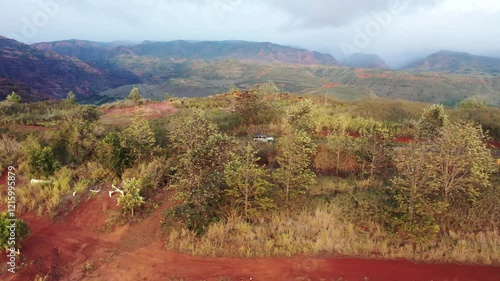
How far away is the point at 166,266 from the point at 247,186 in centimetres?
340

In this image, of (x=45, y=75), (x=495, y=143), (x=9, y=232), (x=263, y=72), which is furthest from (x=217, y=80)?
(x=9, y=232)

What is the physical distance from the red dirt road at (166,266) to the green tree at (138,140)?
4.69 meters

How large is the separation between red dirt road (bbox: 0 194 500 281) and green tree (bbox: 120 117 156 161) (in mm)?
4694

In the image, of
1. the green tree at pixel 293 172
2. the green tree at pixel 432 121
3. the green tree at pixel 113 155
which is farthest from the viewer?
the green tree at pixel 432 121

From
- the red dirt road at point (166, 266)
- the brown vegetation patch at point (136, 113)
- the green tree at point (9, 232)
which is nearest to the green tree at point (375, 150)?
the red dirt road at point (166, 266)

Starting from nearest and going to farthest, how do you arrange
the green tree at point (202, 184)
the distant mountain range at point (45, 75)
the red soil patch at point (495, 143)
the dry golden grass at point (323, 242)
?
the dry golden grass at point (323, 242) < the green tree at point (202, 184) < the red soil patch at point (495, 143) < the distant mountain range at point (45, 75)

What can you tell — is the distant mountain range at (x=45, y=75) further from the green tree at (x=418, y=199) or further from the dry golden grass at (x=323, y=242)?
the green tree at (x=418, y=199)

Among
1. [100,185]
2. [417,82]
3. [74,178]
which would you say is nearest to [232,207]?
[100,185]

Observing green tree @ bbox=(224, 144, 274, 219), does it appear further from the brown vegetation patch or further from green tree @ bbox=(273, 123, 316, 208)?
the brown vegetation patch

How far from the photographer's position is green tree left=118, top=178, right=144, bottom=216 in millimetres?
11180

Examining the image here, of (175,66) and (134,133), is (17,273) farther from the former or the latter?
(175,66)

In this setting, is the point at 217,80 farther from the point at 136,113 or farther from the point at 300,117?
the point at 300,117

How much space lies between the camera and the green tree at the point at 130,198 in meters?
11.2

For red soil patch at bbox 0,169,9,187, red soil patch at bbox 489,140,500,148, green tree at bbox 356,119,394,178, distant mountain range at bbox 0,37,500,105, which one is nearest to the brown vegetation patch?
red soil patch at bbox 0,169,9,187
